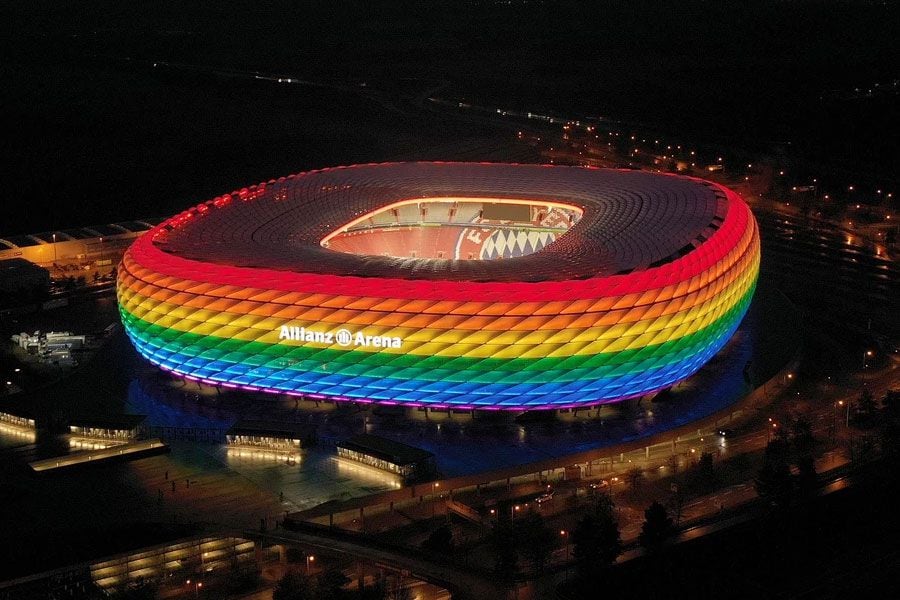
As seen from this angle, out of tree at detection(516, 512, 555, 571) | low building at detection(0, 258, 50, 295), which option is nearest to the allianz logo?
tree at detection(516, 512, 555, 571)

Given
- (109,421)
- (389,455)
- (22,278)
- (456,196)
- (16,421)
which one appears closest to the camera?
(389,455)

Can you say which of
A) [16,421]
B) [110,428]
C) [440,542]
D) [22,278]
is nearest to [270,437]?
[110,428]

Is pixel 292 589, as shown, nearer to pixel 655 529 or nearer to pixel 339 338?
pixel 655 529

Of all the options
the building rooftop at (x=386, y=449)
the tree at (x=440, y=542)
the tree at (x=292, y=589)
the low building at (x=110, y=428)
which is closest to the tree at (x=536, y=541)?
the tree at (x=440, y=542)

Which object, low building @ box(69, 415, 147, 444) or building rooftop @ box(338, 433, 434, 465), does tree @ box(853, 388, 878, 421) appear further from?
low building @ box(69, 415, 147, 444)

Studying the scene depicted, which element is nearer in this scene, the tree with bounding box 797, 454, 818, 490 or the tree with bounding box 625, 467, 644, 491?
the tree with bounding box 797, 454, 818, 490

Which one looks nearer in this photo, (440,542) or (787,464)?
(440,542)

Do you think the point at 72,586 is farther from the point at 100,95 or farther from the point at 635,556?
the point at 100,95
